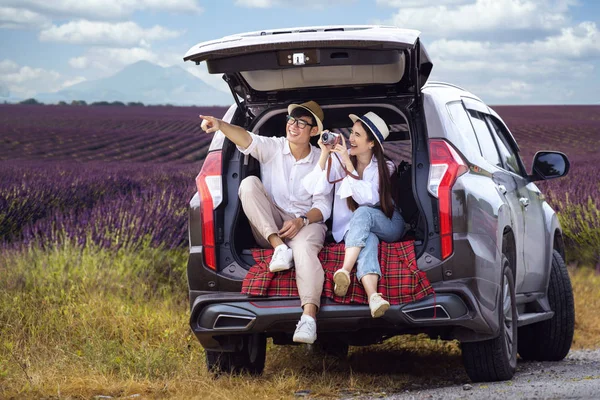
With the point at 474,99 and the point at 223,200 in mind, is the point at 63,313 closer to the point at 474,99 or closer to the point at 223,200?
the point at 223,200

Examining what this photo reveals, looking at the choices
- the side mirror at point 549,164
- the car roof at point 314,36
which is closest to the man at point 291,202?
the car roof at point 314,36

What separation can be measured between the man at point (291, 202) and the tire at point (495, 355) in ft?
3.17

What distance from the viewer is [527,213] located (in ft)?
22.0

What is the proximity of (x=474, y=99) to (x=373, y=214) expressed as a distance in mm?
1374

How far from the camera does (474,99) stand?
649cm

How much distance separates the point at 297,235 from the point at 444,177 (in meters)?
A: 0.91

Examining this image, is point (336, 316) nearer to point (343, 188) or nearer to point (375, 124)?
point (343, 188)

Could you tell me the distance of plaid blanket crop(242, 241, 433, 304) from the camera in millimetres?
5219

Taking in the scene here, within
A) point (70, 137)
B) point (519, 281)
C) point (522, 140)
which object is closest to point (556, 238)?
point (519, 281)

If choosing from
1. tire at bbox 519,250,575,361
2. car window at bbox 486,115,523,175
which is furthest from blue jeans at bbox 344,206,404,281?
tire at bbox 519,250,575,361

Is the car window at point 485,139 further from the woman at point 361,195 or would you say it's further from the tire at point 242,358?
the tire at point 242,358

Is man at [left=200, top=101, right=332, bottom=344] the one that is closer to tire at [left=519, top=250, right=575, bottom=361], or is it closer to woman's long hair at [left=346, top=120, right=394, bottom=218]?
woman's long hair at [left=346, top=120, right=394, bottom=218]

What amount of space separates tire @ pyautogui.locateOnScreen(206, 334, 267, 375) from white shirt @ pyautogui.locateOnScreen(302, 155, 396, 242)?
859mm

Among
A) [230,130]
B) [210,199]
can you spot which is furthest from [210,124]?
[210,199]
